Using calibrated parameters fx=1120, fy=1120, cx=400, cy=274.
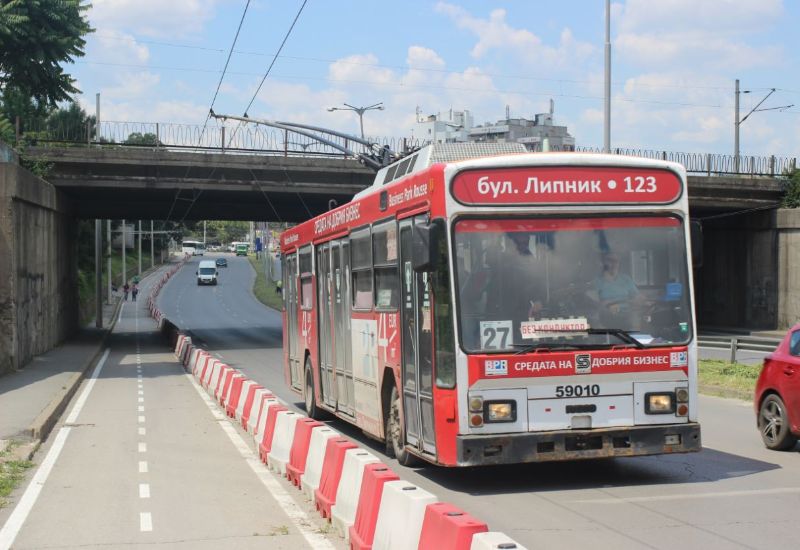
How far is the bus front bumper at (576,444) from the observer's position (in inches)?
393

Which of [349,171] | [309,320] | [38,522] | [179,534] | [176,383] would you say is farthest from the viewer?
[349,171]

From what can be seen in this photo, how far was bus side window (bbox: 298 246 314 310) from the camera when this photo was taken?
17.3 meters

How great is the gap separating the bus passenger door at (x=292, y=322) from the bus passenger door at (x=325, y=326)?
82.2 inches

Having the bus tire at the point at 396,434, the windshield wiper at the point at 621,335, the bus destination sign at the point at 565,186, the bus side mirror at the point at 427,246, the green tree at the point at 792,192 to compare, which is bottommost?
the bus tire at the point at 396,434

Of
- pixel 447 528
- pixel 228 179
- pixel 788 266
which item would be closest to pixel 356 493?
pixel 447 528

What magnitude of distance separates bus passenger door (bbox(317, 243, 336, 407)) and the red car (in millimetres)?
5786

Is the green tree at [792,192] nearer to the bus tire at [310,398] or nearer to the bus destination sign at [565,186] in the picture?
the bus tire at [310,398]

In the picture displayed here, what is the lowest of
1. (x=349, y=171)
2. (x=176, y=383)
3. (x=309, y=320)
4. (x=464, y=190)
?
(x=176, y=383)

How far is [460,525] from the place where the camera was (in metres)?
5.71

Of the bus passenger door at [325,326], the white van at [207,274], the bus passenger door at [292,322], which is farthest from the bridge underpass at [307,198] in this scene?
the white van at [207,274]

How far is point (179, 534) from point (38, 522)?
5.06ft

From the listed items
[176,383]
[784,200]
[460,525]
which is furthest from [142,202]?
[460,525]

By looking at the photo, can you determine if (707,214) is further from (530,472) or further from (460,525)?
(460,525)

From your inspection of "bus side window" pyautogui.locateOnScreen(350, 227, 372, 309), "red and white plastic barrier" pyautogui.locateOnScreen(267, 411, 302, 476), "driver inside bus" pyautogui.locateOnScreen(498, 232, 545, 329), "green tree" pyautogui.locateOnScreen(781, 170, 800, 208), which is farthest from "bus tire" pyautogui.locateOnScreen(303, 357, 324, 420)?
"green tree" pyautogui.locateOnScreen(781, 170, 800, 208)
